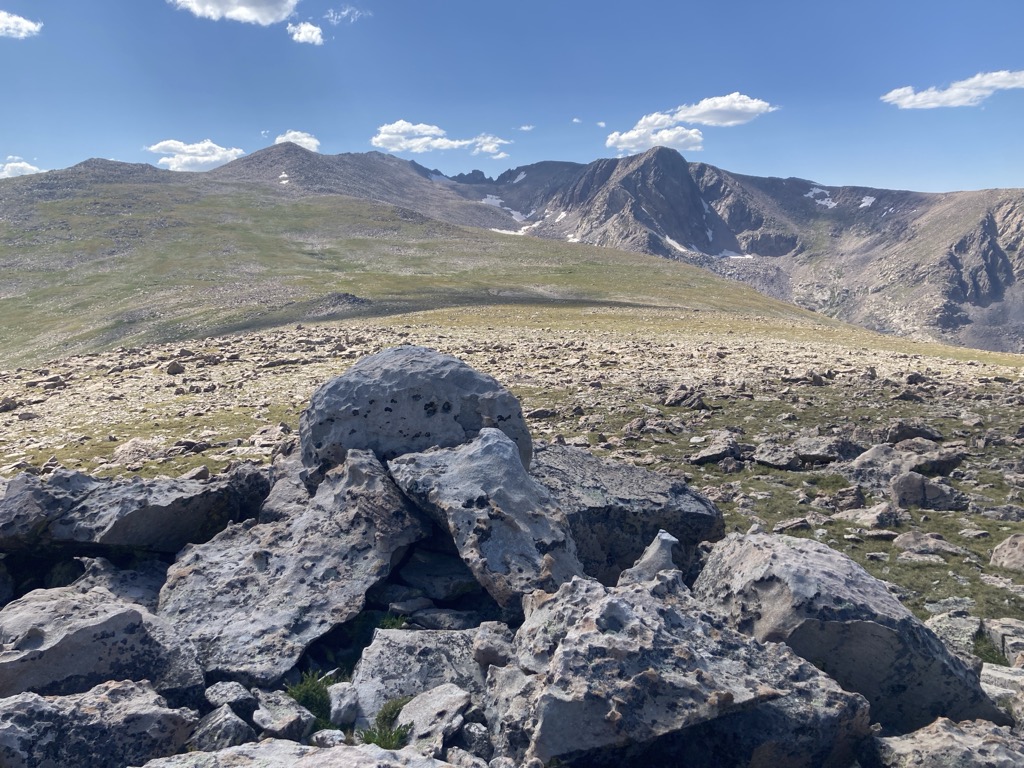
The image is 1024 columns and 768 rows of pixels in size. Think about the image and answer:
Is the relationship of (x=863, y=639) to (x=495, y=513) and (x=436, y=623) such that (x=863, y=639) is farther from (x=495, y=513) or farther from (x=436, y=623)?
(x=436, y=623)

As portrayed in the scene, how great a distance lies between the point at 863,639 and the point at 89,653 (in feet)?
32.5

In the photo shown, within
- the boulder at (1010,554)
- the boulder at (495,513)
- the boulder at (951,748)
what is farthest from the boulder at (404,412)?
the boulder at (1010,554)

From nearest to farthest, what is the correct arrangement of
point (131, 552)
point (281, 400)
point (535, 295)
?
point (131, 552)
point (281, 400)
point (535, 295)

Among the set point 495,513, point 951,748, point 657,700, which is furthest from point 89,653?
point 951,748

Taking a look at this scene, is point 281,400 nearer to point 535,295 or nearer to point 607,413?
point 607,413

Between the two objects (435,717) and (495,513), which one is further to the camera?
(495,513)

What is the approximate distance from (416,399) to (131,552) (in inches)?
234

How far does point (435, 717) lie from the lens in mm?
7988

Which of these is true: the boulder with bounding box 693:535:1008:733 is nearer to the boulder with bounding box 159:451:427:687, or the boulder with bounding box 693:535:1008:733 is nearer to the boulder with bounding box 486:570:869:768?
the boulder with bounding box 486:570:869:768

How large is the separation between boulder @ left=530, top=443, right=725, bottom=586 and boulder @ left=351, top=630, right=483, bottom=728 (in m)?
3.75

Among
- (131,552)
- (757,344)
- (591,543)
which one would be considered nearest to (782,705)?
(591,543)

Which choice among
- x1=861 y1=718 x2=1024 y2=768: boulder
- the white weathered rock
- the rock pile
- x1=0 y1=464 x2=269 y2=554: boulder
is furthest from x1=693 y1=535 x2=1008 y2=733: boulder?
x1=0 y1=464 x2=269 y2=554: boulder

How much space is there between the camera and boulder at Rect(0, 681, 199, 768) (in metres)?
7.02

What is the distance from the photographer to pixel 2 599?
Result: 38.2 ft
